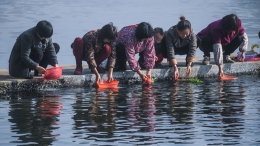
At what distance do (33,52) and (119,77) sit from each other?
1.62m

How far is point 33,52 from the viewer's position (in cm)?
1280

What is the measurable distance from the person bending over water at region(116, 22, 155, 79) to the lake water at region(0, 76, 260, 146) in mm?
377

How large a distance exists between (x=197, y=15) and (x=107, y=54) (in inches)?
627

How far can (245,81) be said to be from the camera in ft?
47.0

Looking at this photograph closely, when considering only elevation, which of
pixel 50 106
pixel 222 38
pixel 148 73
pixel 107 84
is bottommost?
pixel 50 106

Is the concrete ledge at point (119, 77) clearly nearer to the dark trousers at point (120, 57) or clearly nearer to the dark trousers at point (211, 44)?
the dark trousers at point (120, 57)

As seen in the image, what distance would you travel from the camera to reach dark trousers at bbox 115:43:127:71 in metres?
13.5

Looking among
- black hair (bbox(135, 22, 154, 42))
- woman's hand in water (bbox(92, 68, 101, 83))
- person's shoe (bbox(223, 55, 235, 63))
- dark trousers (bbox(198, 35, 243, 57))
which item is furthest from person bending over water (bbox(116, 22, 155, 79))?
person's shoe (bbox(223, 55, 235, 63))

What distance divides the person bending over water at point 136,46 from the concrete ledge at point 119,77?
41 centimetres

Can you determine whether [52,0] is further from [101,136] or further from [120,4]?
[101,136]

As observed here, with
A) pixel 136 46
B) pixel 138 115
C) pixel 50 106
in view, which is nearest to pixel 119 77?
pixel 136 46

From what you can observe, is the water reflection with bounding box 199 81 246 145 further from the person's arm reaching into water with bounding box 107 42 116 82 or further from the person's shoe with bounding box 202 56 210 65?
the person's arm reaching into water with bounding box 107 42 116 82

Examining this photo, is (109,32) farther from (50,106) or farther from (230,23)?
(230,23)

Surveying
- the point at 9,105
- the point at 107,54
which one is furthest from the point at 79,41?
the point at 9,105
